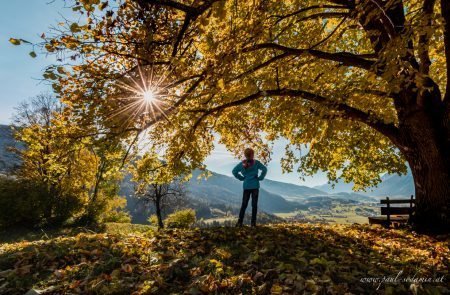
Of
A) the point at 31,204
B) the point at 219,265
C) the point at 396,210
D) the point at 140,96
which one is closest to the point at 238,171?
the point at 140,96

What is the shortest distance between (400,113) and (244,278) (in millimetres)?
8275

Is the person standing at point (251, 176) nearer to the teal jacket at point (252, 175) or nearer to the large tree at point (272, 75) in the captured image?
the teal jacket at point (252, 175)

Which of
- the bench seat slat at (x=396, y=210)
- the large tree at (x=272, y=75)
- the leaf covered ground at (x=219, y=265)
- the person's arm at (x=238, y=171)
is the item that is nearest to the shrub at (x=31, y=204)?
the large tree at (x=272, y=75)

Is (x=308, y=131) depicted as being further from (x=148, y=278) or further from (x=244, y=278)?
(x=148, y=278)

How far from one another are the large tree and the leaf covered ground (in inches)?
127

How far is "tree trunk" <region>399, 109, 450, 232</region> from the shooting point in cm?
933

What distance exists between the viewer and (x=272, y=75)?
38.1 feet

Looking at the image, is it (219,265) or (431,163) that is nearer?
(219,265)

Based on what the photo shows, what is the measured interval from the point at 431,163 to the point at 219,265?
7.96 metres

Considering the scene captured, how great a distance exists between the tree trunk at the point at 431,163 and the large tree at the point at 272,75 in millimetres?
31

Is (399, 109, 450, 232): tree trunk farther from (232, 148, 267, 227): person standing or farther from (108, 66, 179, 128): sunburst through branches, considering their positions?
(108, 66, 179, 128): sunburst through branches

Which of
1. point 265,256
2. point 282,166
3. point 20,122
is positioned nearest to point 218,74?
point 265,256

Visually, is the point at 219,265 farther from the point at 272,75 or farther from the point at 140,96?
the point at 272,75

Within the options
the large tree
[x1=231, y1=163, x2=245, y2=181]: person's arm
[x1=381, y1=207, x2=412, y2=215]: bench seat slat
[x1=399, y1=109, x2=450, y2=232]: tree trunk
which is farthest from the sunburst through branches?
A: [x1=381, y1=207, x2=412, y2=215]: bench seat slat
